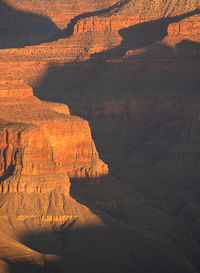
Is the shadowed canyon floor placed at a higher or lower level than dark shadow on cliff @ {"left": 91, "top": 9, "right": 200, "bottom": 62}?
lower

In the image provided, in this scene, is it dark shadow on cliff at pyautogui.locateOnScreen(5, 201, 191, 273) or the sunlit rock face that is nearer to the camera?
dark shadow on cliff at pyautogui.locateOnScreen(5, 201, 191, 273)

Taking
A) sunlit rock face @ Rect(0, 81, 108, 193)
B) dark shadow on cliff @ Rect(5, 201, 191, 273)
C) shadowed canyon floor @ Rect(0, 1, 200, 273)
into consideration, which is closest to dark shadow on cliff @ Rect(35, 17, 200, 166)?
shadowed canyon floor @ Rect(0, 1, 200, 273)

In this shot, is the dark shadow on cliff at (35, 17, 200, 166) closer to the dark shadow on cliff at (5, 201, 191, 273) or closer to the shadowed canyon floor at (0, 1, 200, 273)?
the shadowed canyon floor at (0, 1, 200, 273)

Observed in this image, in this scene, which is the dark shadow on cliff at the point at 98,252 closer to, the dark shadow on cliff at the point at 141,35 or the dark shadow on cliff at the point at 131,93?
the dark shadow on cliff at the point at 131,93

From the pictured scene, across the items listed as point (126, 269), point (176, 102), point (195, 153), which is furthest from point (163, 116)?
point (126, 269)

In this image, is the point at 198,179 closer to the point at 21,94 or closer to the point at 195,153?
the point at 195,153

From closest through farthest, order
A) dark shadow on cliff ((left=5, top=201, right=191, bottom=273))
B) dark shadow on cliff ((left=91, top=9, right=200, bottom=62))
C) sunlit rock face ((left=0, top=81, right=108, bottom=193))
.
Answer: dark shadow on cliff ((left=5, top=201, right=191, bottom=273)) < sunlit rock face ((left=0, top=81, right=108, bottom=193)) < dark shadow on cliff ((left=91, top=9, right=200, bottom=62))

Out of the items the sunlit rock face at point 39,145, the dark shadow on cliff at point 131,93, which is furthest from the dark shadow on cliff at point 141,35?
the sunlit rock face at point 39,145

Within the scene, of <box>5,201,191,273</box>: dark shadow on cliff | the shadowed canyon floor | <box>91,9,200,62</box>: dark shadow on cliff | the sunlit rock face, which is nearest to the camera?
<box>5,201,191,273</box>: dark shadow on cliff

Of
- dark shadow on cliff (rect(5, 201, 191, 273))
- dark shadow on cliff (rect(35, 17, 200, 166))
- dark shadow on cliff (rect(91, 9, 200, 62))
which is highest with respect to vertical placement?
dark shadow on cliff (rect(91, 9, 200, 62))
